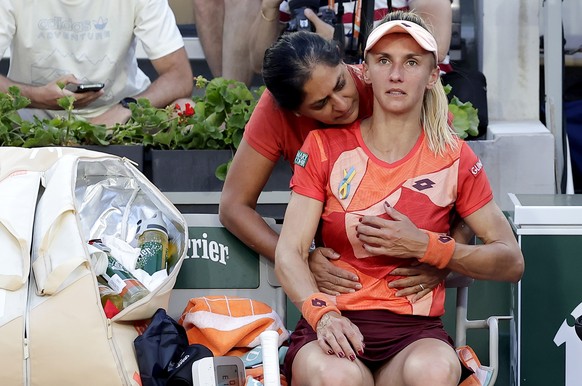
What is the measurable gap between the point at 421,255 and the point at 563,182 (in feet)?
6.33

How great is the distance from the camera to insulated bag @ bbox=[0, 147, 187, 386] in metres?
2.90

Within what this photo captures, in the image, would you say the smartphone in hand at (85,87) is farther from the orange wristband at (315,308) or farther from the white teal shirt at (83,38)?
the orange wristband at (315,308)

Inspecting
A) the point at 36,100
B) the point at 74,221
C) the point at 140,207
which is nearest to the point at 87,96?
the point at 36,100

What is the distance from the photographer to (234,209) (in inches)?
138

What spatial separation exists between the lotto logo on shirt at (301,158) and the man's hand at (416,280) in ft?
1.31

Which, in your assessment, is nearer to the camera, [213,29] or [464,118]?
[464,118]

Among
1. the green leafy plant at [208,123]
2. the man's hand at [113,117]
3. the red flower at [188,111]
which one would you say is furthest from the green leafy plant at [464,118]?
the man's hand at [113,117]

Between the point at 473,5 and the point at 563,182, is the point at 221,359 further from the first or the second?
the point at 473,5

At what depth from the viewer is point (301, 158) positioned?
325 cm

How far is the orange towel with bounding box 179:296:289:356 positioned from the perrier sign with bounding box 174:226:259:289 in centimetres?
14

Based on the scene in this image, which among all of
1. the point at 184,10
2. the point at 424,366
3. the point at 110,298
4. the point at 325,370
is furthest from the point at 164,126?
the point at 184,10

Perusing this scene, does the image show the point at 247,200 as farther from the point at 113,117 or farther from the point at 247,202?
the point at 113,117

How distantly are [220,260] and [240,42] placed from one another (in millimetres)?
2000

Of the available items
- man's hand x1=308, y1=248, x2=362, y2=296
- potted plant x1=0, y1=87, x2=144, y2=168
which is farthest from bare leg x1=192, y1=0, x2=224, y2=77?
man's hand x1=308, y1=248, x2=362, y2=296
